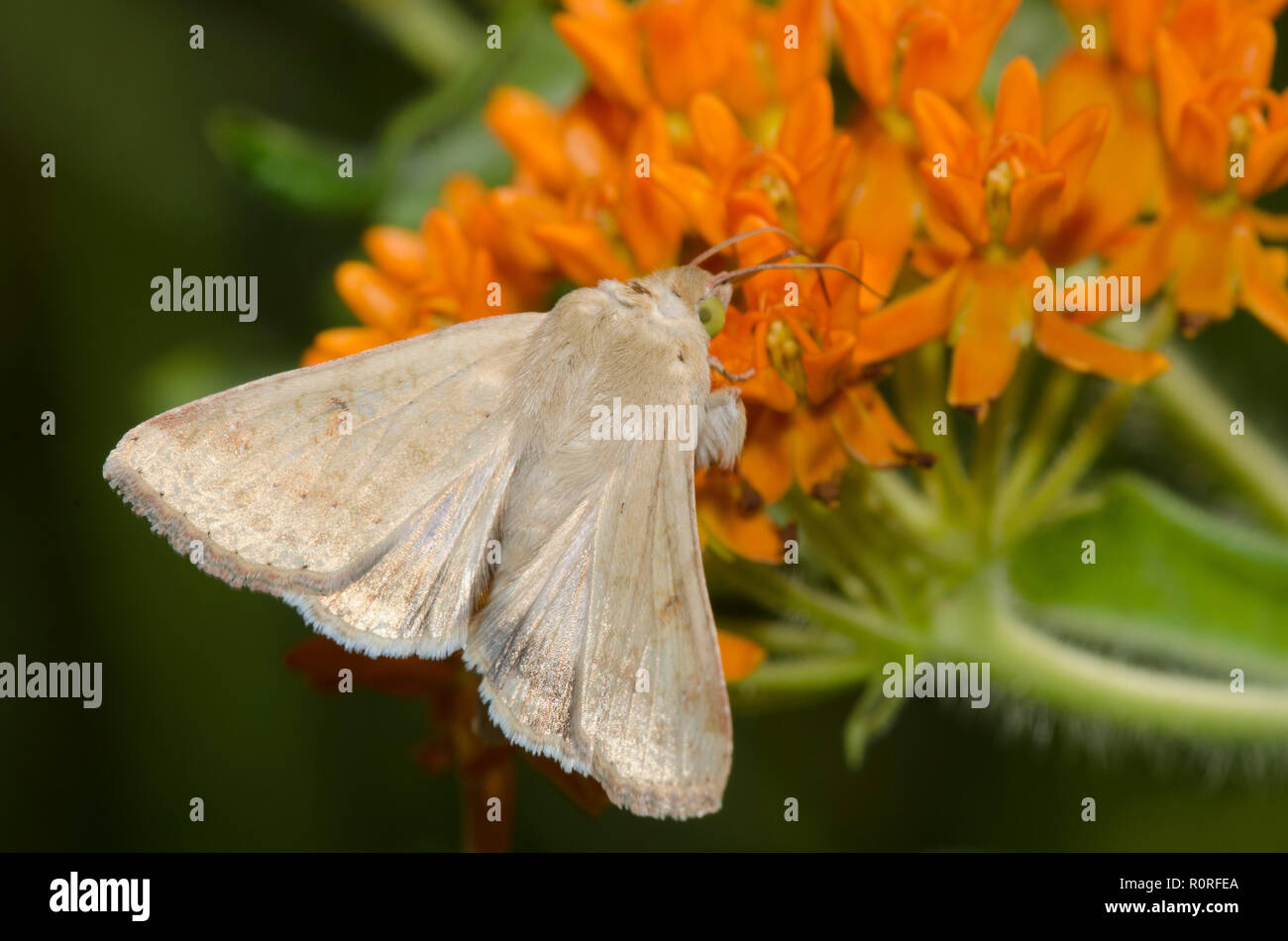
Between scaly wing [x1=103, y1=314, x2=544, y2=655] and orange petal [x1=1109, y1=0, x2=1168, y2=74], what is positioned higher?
orange petal [x1=1109, y1=0, x2=1168, y2=74]

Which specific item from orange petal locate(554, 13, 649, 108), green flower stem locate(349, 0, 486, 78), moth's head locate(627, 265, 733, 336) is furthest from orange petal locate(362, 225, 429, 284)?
green flower stem locate(349, 0, 486, 78)

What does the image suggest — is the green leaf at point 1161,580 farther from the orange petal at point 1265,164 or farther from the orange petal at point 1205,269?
the orange petal at point 1265,164

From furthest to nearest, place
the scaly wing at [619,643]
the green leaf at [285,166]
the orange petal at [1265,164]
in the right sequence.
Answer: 1. the green leaf at [285,166]
2. the orange petal at [1265,164]
3. the scaly wing at [619,643]

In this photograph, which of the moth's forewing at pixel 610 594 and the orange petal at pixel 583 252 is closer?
the moth's forewing at pixel 610 594

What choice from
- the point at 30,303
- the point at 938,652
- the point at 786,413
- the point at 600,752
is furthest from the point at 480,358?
the point at 30,303

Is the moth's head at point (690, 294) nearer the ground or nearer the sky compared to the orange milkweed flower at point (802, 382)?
nearer the sky

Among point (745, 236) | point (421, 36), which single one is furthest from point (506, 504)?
point (421, 36)

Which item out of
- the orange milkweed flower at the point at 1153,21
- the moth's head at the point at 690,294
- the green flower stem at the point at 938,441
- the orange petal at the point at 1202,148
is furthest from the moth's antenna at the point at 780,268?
the orange milkweed flower at the point at 1153,21

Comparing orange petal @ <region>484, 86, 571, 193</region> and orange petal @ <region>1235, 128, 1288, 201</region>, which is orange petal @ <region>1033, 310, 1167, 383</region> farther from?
orange petal @ <region>484, 86, 571, 193</region>
